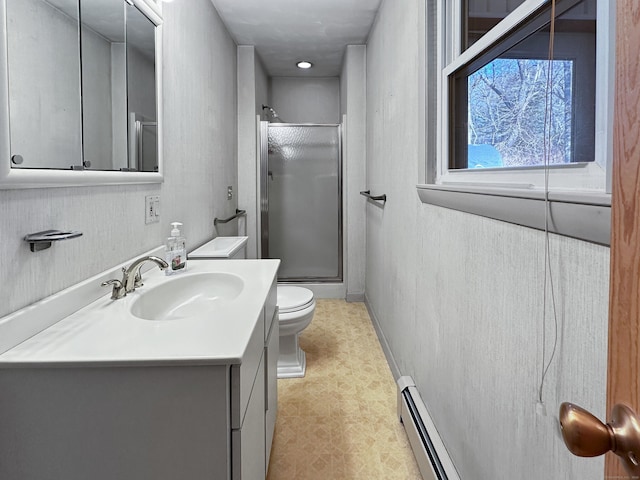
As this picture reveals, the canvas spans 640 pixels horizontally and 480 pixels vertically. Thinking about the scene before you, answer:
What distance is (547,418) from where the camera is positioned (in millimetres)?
829

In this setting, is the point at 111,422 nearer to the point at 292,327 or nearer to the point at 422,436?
the point at 422,436

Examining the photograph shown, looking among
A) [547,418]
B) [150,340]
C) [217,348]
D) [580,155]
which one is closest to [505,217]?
[580,155]

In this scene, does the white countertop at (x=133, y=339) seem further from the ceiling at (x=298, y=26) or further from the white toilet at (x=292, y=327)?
the ceiling at (x=298, y=26)

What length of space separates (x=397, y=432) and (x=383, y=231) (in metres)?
1.31

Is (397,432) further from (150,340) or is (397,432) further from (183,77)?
(183,77)

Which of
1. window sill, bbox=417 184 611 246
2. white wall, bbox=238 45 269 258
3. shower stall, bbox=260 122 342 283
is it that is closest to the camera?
window sill, bbox=417 184 611 246

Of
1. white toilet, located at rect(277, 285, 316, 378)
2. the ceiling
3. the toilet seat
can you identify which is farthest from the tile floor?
the ceiling

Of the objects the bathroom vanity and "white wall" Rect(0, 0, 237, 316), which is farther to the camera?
"white wall" Rect(0, 0, 237, 316)

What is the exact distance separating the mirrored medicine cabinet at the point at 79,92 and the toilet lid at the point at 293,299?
3.23 feet

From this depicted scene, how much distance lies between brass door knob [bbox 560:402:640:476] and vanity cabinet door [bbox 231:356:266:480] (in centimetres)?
67

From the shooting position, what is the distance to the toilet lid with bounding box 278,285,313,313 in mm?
2322

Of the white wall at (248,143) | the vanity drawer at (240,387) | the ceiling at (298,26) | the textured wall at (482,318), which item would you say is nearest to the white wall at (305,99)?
the ceiling at (298,26)

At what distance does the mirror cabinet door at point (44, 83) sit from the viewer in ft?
3.08

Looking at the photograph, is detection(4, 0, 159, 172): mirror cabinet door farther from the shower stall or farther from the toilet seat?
the shower stall
